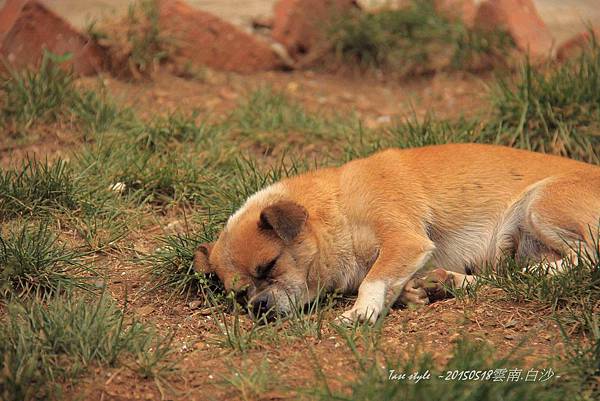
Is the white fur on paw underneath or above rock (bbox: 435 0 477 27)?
underneath

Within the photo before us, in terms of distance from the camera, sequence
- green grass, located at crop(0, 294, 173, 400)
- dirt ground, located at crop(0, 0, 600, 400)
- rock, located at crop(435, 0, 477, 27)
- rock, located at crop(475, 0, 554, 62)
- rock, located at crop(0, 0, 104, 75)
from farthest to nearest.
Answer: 1. rock, located at crop(435, 0, 477, 27)
2. rock, located at crop(475, 0, 554, 62)
3. rock, located at crop(0, 0, 104, 75)
4. dirt ground, located at crop(0, 0, 600, 400)
5. green grass, located at crop(0, 294, 173, 400)

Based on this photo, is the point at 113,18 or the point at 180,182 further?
the point at 113,18

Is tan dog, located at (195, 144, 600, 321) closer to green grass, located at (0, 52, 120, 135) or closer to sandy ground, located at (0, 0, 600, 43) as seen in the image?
green grass, located at (0, 52, 120, 135)

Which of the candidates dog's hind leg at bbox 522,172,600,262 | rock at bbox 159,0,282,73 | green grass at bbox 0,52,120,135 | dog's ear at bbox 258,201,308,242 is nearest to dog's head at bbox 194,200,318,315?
dog's ear at bbox 258,201,308,242

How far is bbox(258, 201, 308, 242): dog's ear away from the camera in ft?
17.1

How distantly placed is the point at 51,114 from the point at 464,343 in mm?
5243

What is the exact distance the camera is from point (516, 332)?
4965mm

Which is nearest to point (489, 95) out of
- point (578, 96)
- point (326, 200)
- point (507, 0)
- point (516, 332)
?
point (578, 96)

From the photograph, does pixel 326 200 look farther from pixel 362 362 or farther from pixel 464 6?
pixel 464 6

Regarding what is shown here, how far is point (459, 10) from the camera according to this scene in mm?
9789

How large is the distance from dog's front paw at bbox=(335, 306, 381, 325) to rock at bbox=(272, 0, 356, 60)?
5405 millimetres

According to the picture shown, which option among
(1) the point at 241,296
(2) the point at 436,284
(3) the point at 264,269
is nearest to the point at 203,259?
(1) the point at 241,296

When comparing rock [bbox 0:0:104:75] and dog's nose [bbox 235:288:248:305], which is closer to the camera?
dog's nose [bbox 235:288:248:305]

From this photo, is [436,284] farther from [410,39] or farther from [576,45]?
[410,39]
